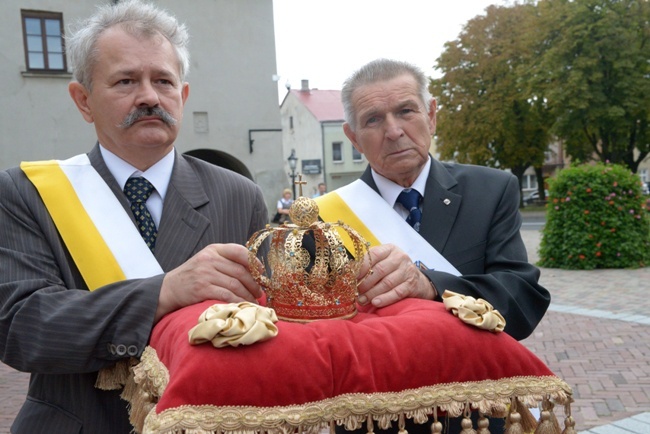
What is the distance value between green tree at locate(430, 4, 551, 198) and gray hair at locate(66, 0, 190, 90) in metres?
33.0

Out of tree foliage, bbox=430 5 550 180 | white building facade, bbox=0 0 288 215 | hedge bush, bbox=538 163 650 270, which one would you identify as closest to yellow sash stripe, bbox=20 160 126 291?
hedge bush, bbox=538 163 650 270

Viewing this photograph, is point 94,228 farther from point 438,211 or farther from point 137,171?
point 438,211

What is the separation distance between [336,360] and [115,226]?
941mm

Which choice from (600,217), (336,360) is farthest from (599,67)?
(336,360)

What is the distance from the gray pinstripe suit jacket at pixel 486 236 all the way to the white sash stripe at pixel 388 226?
0.16 ft

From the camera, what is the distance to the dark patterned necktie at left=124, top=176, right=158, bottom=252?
198cm

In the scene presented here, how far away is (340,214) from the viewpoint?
2.36 meters

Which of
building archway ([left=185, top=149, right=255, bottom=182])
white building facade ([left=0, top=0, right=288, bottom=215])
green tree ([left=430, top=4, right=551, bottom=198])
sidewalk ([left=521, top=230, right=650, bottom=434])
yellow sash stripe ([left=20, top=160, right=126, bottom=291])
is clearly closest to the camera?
yellow sash stripe ([left=20, top=160, right=126, bottom=291])

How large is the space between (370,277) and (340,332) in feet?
1.12

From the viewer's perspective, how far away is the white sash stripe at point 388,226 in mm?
2104

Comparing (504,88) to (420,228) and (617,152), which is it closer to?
(617,152)

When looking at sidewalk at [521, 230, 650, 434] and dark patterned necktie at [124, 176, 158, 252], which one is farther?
sidewalk at [521, 230, 650, 434]

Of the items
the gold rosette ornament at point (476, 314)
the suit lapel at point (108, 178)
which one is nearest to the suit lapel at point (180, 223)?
the suit lapel at point (108, 178)

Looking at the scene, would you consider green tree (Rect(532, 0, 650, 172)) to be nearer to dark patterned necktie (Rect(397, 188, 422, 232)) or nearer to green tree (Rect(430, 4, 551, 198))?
green tree (Rect(430, 4, 551, 198))
